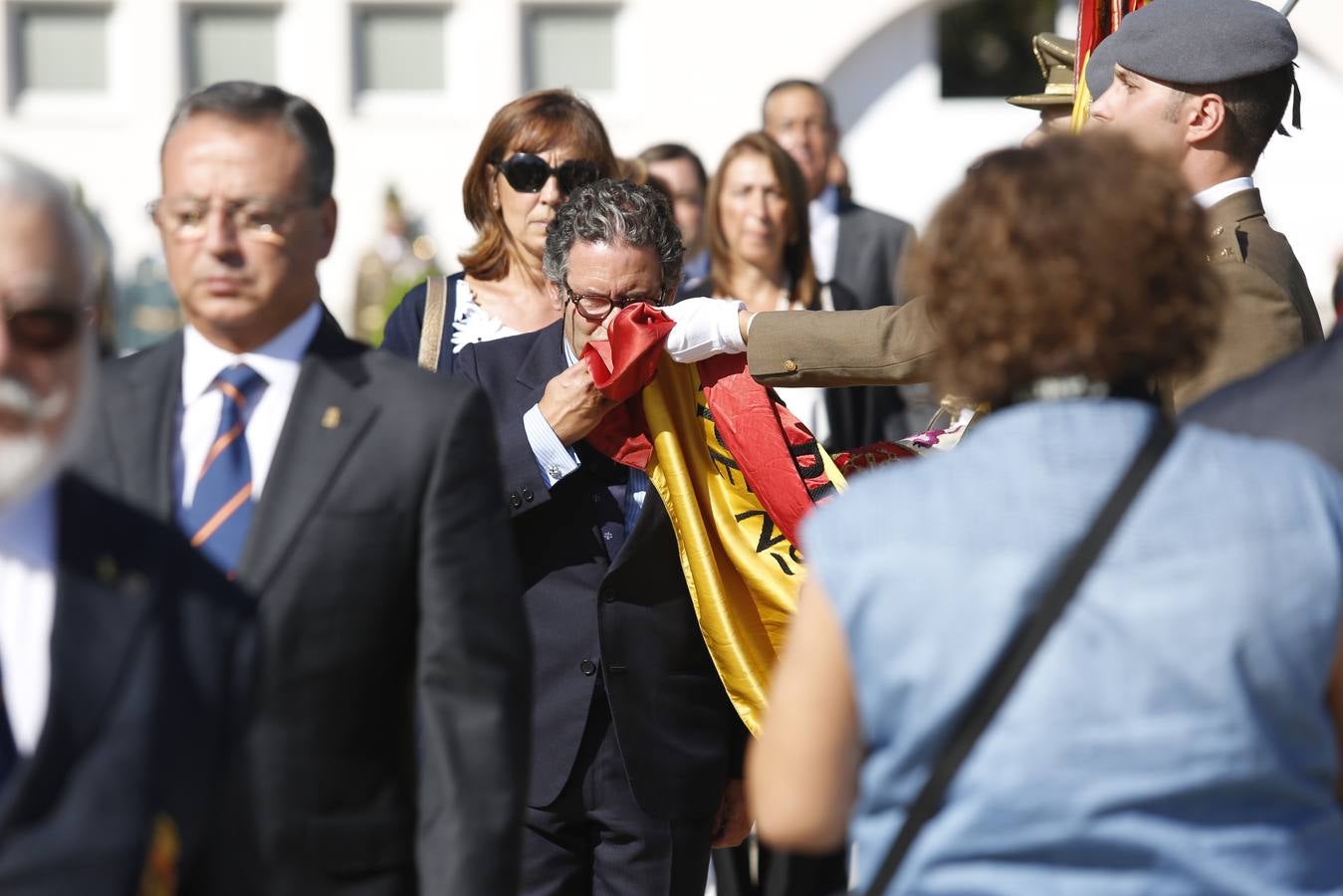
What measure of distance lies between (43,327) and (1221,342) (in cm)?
207

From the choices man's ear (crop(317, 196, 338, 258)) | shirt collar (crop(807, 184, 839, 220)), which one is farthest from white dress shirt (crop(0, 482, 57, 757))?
shirt collar (crop(807, 184, 839, 220))

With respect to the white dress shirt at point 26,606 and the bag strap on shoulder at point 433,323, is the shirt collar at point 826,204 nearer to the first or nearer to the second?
the bag strap on shoulder at point 433,323

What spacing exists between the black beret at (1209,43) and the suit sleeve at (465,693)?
1.75 m

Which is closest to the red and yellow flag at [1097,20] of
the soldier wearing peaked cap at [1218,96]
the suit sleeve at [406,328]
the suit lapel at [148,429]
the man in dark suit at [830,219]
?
the soldier wearing peaked cap at [1218,96]

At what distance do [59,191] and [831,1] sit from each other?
10698 mm

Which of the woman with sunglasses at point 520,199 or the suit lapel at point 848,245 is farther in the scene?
the suit lapel at point 848,245

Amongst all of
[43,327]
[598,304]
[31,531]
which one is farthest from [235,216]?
[598,304]

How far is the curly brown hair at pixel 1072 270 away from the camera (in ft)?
7.04

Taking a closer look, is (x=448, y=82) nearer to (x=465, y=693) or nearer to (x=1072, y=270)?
(x=465, y=693)

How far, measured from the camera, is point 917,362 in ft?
12.3

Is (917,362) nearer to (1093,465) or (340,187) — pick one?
(1093,465)

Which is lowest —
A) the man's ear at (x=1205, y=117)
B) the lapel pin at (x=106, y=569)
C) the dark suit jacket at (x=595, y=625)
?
the dark suit jacket at (x=595, y=625)

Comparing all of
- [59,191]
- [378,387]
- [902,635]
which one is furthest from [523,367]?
[902,635]

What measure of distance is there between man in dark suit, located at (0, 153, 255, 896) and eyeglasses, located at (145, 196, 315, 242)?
0.49 metres
